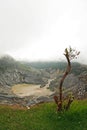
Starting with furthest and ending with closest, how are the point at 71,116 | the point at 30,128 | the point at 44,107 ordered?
the point at 44,107 < the point at 71,116 < the point at 30,128

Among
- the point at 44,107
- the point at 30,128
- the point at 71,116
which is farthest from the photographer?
the point at 44,107

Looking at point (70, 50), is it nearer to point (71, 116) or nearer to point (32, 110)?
point (71, 116)

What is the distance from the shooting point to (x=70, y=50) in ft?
131

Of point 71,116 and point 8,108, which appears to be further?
point 8,108

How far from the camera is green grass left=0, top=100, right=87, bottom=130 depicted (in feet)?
126

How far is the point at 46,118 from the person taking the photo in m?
40.8

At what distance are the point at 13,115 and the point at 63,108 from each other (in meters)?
6.61

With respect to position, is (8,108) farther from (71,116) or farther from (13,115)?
(71,116)

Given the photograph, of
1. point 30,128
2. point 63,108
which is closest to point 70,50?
point 63,108

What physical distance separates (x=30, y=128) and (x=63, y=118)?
4562mm

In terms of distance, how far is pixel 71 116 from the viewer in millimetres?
40750

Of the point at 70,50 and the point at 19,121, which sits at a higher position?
the point at 70,50

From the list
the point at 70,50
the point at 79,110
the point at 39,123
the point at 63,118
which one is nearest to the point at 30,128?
the point at 39,123

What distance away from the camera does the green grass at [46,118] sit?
1517 inches
